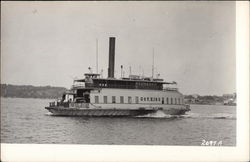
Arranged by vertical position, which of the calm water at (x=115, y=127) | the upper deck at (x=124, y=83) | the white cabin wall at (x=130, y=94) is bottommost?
the calm water at (x=115, y=127)

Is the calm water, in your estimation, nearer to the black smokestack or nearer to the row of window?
the row of window

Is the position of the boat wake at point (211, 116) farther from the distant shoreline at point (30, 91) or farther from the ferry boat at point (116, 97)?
the distant shoreline at point (30, 91)

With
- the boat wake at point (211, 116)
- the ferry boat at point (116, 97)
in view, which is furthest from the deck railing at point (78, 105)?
the boat wake at point (211, 116)

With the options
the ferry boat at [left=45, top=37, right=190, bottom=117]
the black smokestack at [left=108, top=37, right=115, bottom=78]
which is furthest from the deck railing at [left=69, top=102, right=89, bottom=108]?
the black smokestack at [left=108, top=37, right=115, bottom=78]

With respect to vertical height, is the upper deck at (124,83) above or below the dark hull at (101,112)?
above

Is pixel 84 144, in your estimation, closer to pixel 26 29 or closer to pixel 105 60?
pixel 105 60

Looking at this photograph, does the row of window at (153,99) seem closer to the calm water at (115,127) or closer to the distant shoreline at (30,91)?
the calm water at (115,127)

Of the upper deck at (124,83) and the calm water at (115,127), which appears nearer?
the calm water at (115,127)

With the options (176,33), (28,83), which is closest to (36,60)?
(28,83)
